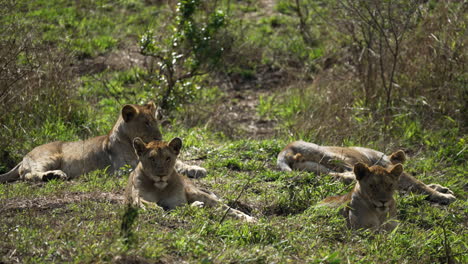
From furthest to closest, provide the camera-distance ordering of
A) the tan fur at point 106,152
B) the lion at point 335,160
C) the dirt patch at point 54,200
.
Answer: the tan fur at point 106,152, the lion at point 335,160, the dirt patch at point 54,200

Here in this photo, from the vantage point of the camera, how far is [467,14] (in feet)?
40.0

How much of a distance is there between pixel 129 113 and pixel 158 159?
2201mm

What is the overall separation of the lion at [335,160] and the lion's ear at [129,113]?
73.8 inches

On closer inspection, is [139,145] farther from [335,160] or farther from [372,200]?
[335,160]

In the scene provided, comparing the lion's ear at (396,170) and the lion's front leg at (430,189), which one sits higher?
the lion's ear at (396,170)

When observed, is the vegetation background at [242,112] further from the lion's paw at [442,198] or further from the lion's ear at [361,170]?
the lion's ear at [361,170]

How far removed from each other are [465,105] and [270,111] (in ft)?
11.4

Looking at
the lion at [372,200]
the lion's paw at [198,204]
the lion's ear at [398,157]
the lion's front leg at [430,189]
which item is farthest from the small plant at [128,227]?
the lion's ear at [398,157]

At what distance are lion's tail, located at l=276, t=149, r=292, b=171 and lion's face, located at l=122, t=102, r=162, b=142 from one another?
1.50 meters

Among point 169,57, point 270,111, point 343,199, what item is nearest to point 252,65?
point 270,111

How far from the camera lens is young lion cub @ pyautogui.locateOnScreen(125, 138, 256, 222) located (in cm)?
732

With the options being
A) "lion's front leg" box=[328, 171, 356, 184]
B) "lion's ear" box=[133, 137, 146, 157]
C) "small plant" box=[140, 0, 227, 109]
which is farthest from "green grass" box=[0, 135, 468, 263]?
"small plant" box=[140, 0, 227, 109]

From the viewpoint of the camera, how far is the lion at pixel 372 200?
704 centimetres

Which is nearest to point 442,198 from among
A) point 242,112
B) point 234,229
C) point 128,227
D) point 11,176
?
point 234,229
